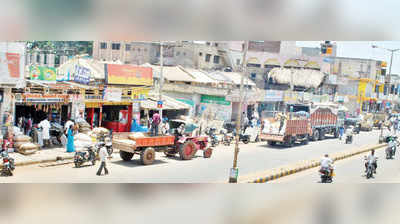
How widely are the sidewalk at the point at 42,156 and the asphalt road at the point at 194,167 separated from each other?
0.74 ft

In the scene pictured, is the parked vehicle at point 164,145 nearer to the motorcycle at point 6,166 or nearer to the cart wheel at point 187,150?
the cart wheel at point 187,150

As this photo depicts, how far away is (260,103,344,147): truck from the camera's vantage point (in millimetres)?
9273

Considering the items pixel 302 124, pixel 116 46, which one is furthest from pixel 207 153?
pixel 116 46

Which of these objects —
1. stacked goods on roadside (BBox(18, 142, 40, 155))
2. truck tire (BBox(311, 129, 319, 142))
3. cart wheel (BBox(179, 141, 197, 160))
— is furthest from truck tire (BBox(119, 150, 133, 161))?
truck tire (BBox(311, 129, 319, 142))

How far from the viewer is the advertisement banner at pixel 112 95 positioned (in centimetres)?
1154

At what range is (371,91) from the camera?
9227 mm

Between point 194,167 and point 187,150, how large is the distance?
114 cm

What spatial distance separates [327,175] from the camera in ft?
24.9

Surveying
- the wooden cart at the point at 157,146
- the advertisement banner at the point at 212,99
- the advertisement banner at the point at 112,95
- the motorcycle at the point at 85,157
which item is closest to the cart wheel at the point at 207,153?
the wooden cart at the point at 157,146

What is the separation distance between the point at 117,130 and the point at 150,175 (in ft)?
12.3

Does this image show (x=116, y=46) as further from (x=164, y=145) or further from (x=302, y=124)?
(x=302, y=124)
